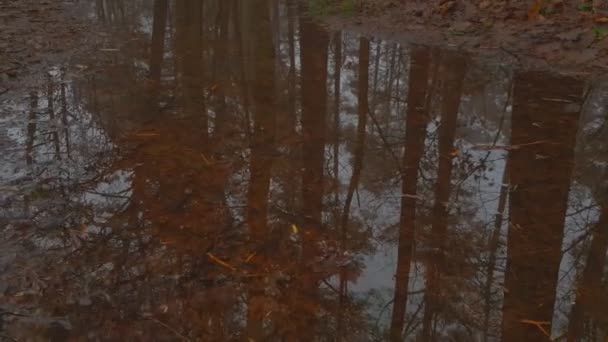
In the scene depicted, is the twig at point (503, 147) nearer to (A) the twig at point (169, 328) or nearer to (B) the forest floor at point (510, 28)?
(B) the forest floor at point (510, 28)

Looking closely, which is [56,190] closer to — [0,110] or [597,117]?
[0,110]

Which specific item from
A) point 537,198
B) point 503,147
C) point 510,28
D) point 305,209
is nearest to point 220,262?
point 305,209

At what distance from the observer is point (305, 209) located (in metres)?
3.82

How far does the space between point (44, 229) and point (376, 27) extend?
7.60m

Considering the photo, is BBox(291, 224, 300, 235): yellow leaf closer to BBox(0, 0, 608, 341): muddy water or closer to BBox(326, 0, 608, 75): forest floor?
BBox(0, 0, 608, 341): muddy water

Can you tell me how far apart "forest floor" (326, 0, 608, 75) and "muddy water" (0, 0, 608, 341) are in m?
0.76

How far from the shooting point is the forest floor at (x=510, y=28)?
22.8ft

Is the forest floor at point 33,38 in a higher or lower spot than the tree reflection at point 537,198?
higher

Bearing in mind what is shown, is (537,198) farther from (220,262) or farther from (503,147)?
(220,262)

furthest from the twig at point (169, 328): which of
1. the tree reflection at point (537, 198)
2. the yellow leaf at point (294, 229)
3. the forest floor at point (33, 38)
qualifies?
the forest floor at point (33, 38)

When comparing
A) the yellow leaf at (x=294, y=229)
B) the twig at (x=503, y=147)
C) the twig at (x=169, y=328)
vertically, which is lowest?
the twig at (x=169, y=328)

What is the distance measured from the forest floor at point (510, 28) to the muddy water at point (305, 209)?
760 mm

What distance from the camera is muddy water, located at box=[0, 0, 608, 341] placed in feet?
9.11

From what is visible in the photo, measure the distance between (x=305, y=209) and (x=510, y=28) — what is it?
5963 mm
